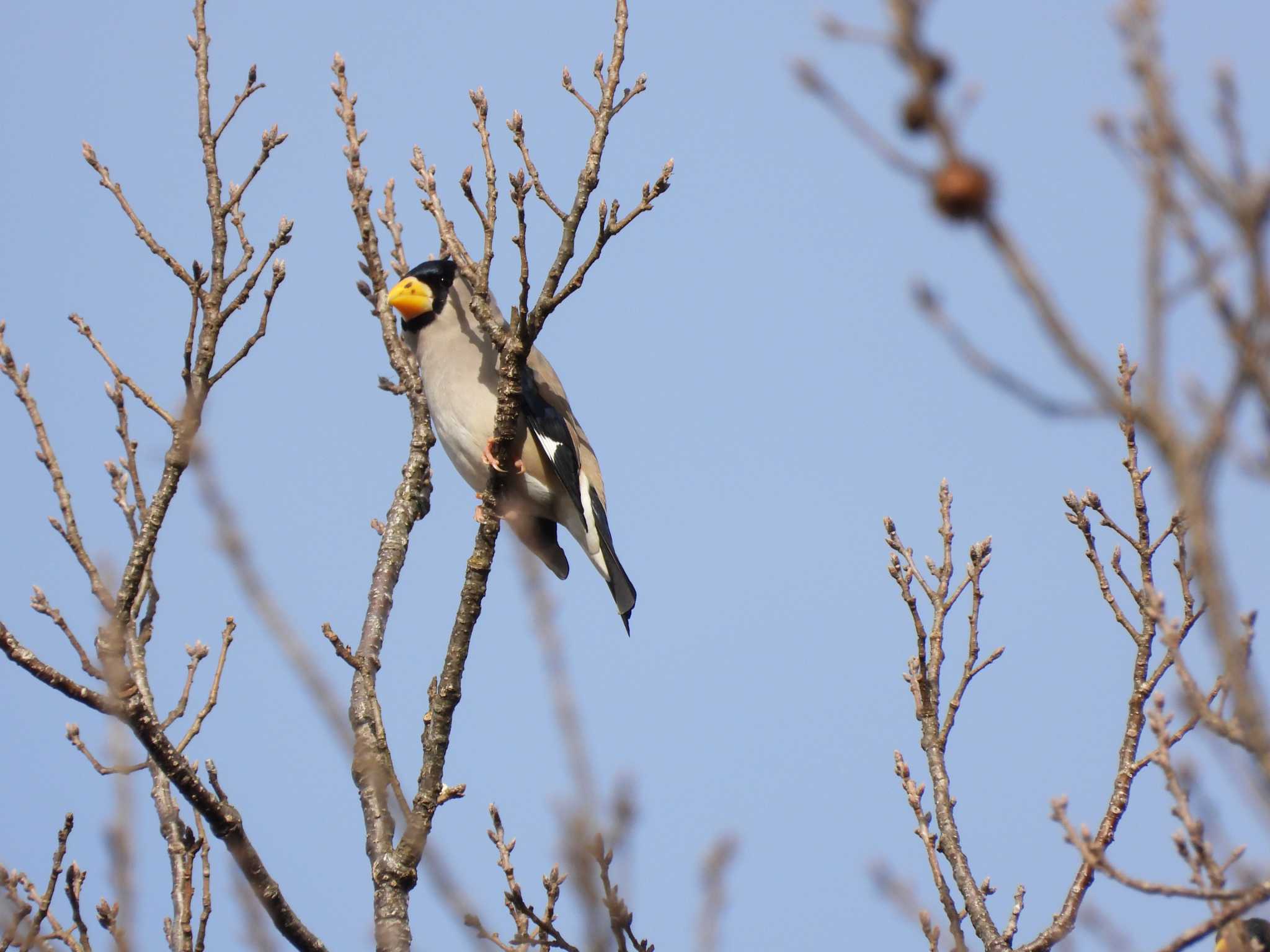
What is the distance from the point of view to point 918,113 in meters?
1.26

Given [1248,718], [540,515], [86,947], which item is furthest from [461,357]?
[1248,718]

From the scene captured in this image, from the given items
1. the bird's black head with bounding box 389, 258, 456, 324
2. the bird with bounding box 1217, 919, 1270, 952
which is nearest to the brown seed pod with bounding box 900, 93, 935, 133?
the bird with bounding box 1217, 919, 1270, 952

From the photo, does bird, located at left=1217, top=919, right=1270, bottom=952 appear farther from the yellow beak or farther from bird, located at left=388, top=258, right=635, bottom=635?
the yellow beak

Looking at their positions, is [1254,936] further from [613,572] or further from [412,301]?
[412,301]

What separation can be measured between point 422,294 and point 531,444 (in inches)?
46.3

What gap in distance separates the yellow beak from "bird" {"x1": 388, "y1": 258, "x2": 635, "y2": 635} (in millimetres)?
175

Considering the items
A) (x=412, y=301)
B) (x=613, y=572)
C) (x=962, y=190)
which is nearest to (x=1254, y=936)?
(x=613, y=572)

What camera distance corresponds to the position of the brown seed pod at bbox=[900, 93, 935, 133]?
1.25m

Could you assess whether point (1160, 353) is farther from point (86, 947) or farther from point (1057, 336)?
point (86, 947)

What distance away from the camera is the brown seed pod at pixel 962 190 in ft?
4.09

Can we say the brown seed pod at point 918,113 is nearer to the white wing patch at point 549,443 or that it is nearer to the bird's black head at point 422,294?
the white wing patch at point 549,443

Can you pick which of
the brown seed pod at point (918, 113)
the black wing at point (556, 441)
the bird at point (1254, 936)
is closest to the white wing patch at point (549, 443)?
the black wing at point (556, 441)

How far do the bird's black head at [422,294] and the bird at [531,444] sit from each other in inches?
6.7

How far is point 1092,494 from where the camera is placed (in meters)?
4.73
